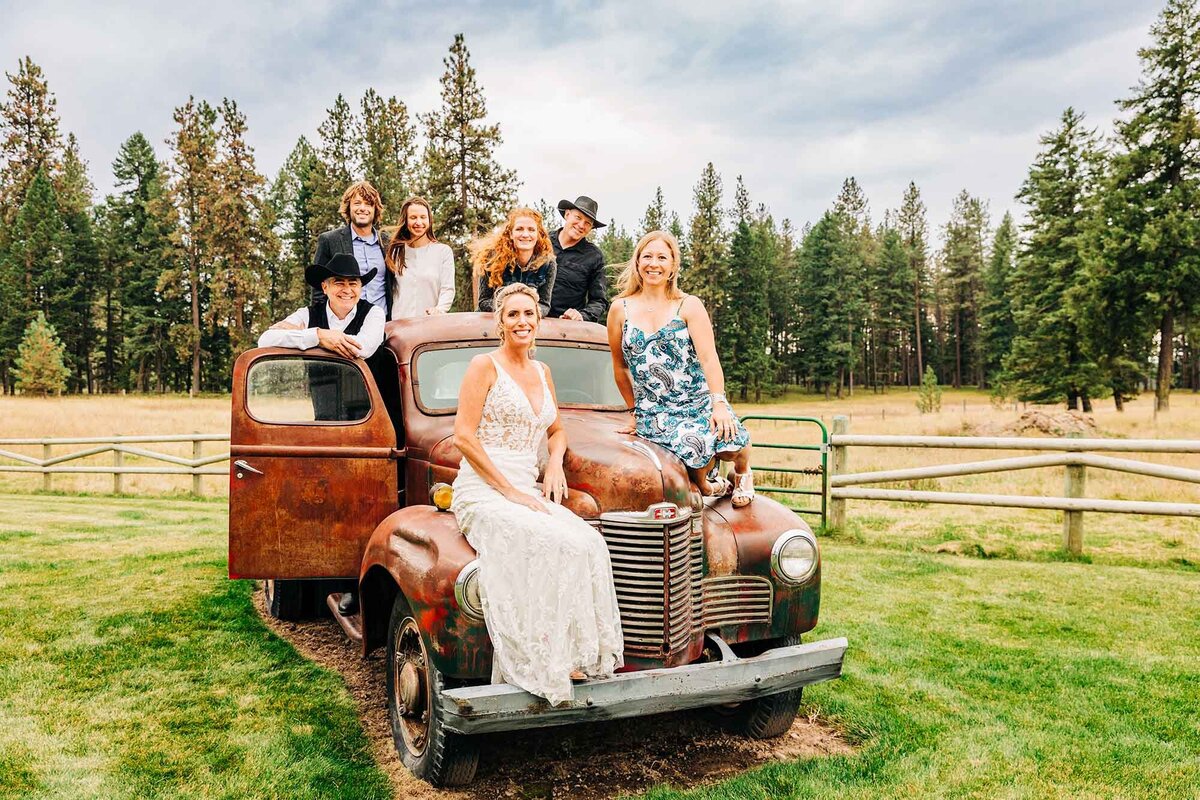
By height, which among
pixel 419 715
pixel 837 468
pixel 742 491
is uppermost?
pixel 742 491

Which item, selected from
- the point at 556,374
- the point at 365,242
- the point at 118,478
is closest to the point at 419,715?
the point at 556,374

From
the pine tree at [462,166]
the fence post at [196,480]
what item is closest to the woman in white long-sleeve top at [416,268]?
the fence post at [196,480]

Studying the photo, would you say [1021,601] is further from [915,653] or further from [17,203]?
[17,203]

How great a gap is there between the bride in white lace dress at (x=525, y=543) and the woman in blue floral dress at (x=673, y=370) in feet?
1.92

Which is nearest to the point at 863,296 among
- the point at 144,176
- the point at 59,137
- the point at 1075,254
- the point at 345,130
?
the point at 1075,254

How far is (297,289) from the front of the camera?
42500 millimetres

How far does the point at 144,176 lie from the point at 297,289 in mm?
22217

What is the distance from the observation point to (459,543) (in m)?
3.63

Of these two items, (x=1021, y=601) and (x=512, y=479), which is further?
(x=1021, y=601)

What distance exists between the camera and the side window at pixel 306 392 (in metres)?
4.99

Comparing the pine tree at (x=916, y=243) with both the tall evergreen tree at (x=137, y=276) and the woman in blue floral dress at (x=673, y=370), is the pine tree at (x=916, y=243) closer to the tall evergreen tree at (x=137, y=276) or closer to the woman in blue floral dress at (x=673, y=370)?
the tall evergreen tree at (x=137, y=276)

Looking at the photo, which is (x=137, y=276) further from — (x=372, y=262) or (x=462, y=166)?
(x=372, y=262)

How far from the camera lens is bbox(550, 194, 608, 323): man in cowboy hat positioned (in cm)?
646

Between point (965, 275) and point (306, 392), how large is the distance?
73.3 meters
